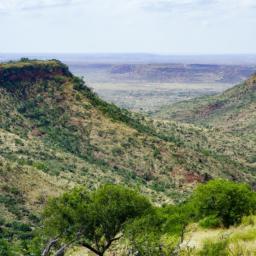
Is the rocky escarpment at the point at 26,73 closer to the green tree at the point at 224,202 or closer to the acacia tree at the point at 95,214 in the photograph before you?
the acacia tree at the point at 95,214

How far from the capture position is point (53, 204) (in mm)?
33438

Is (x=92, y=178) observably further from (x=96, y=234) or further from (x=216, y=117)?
(x=216, y=117)

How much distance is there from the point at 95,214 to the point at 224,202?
23.2 feet

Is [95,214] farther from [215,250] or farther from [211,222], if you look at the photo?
[215,250]

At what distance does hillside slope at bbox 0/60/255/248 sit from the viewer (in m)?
59.2

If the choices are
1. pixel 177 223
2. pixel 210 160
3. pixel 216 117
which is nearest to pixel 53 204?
pixel 177 223

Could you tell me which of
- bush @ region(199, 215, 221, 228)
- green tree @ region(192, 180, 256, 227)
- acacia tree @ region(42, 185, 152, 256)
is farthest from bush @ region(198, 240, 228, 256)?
acacia tree @ region(42, 185, 152, 256)

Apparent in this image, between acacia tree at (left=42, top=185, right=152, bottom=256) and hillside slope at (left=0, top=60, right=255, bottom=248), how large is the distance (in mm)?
17936

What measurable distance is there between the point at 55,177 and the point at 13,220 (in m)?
15.1

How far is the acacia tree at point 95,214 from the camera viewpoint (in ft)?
98.7

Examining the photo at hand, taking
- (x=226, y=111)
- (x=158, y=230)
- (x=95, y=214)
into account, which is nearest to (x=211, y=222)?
(x=158, y=230)

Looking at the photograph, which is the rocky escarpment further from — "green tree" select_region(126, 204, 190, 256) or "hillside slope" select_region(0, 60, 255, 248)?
"green tree" select_region(126, 204, 190, 256)

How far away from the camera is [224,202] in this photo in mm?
30109

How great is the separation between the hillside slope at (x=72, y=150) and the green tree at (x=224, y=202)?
22.7 m
